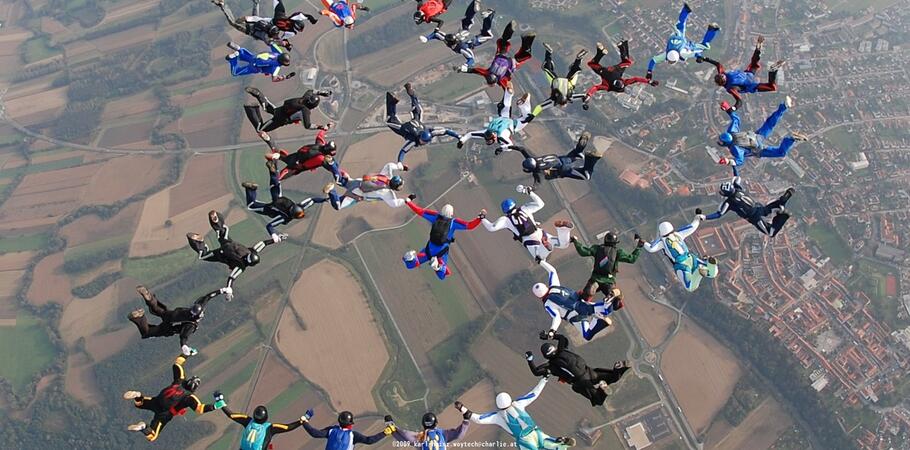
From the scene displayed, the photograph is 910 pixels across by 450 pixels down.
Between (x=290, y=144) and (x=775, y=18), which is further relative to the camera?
(x=775, y=18)

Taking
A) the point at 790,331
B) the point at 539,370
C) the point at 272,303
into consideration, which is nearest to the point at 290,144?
the point at 272,303

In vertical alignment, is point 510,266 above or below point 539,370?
below

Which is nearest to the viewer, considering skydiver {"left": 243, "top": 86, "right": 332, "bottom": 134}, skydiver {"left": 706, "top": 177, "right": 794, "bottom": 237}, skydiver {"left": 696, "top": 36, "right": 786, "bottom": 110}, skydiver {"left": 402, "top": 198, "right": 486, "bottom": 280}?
skydiver {"left": 402, "top": 198, "right": 486, "bottom": 280}

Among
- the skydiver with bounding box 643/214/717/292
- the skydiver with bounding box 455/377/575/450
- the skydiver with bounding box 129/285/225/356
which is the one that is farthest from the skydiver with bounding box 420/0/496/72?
the skydiver with bounding box 455/377/575/450

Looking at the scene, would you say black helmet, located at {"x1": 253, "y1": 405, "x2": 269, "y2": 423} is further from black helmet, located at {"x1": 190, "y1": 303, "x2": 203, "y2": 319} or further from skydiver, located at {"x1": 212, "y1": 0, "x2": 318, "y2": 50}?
skydiver, located at {"x1": 212, "y1": 0, "x2": 318, "y2": 50}

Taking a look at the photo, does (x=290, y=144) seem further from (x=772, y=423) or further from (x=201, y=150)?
(x=772, y=423)

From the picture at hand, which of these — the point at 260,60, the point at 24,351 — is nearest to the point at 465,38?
the point at 260,60
